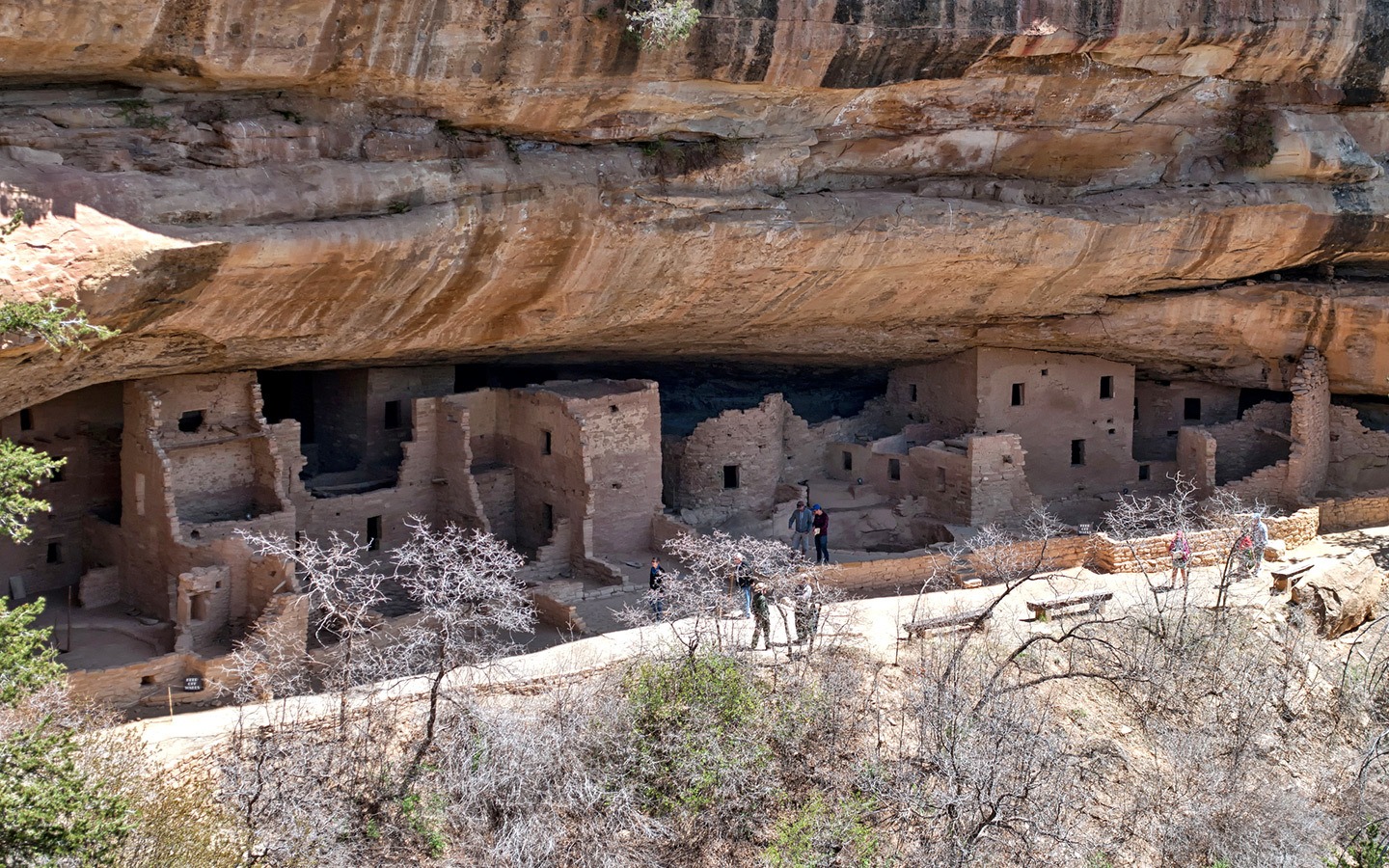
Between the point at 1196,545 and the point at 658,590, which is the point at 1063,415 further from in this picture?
the point at 658,590

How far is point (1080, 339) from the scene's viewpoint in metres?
21.0

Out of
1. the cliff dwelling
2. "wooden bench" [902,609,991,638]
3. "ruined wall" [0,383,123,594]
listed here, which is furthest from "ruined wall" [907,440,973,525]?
"ruined wall" [0,383,123,594]

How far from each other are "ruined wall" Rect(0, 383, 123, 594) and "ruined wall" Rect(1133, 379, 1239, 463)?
13491mm

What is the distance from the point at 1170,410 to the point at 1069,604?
273 inches

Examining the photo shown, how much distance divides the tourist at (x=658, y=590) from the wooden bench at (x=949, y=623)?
2.42 metres

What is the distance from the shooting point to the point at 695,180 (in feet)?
52.7

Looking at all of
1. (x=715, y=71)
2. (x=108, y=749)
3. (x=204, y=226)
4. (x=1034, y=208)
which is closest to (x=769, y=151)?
(x=715, y=71)

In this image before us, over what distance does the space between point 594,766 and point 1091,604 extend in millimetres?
6110

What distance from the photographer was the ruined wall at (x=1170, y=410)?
2268 cm

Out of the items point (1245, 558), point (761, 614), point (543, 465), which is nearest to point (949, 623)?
point (761, 614)

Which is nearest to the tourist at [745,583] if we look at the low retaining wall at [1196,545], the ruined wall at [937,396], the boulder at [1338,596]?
the low retaining wall at [1196,545]

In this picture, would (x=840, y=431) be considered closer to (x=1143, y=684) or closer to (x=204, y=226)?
(x=1143, y=684)

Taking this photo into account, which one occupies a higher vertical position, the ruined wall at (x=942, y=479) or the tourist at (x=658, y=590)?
the ruined wall at (x=942, y=479)

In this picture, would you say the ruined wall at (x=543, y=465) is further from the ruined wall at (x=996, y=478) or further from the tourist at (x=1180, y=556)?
the tourist at (x=1180, y=556)
